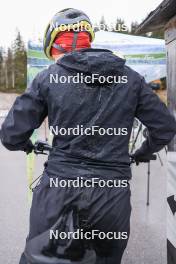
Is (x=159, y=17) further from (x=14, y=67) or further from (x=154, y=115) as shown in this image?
(x=14, y=67)

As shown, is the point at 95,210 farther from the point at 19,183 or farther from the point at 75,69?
the point at 19,183

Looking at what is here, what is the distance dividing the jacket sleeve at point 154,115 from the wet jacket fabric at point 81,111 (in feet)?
0.21

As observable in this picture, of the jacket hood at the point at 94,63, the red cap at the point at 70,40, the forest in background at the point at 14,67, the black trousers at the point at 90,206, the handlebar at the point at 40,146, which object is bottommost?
the forest in background at the point at 14,67

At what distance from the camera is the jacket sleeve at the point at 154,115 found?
283cm

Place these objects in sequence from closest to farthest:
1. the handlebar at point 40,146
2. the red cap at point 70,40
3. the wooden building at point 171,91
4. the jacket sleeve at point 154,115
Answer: the jacket sleeve at point 154,115, the red cap at point 70,40, the handlebar at point 40,146, the wooden building at point 171,91

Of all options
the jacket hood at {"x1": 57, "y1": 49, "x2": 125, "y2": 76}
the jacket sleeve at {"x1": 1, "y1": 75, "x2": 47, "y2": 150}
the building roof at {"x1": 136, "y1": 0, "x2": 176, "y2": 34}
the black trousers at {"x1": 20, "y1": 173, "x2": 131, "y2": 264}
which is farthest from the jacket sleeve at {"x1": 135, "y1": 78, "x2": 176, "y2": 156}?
the building roof at {"x1": 136, "y1": 0, "x2": 176, "y2": 34}

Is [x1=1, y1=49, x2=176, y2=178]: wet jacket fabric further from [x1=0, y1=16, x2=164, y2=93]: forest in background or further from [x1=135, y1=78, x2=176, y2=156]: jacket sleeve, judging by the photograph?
[x1=0, y1=16, x2=164, y2=93]: forest in background

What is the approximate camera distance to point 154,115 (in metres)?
2.85

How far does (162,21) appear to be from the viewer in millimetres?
4312

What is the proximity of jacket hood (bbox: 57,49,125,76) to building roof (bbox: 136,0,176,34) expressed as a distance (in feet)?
3.89

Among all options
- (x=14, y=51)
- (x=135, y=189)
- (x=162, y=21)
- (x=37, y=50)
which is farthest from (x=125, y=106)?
(x=14, y=51)

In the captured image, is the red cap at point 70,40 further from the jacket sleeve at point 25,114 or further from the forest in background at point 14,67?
the forest in background at point 14,67

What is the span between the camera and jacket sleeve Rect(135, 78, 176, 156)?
9.30 feet

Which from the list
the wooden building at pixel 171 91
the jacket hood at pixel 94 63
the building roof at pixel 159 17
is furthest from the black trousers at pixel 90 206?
the building roof at pixel 159 17
